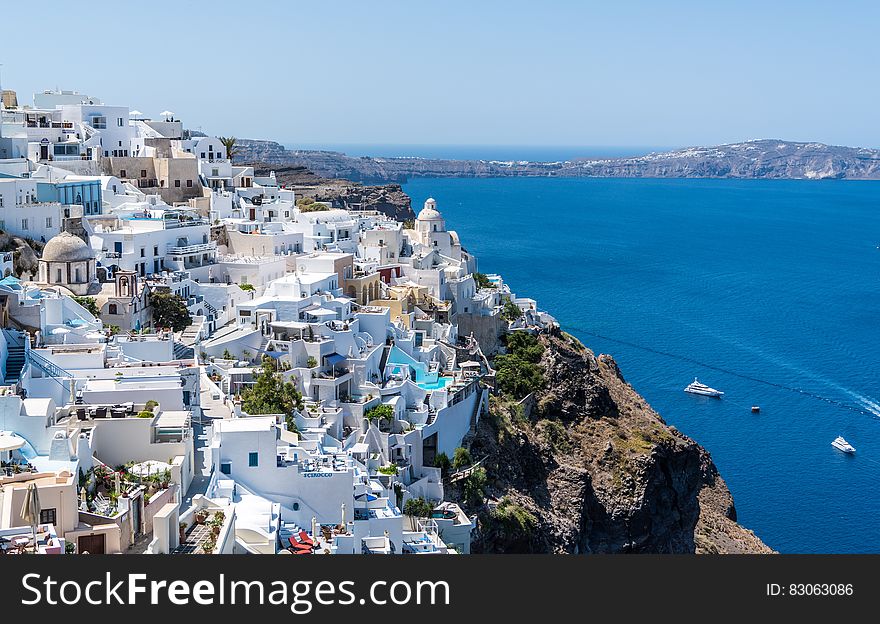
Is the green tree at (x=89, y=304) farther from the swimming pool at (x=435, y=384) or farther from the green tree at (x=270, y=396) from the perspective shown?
the swimming pool at (x=435, y=384)

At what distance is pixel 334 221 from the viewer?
4525cm

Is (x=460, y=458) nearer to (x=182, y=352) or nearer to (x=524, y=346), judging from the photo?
(x=182, y=352)

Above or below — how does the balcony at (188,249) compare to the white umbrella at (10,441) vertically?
above

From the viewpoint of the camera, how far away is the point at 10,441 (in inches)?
736

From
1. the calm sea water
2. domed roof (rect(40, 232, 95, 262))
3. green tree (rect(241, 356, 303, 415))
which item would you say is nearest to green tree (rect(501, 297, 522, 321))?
the calm sea water

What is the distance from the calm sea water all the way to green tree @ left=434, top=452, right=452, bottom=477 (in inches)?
642

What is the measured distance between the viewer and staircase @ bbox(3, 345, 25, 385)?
22.6m

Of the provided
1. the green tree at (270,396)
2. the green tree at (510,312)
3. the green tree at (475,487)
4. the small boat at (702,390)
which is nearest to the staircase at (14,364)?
the green tree at (270,396)

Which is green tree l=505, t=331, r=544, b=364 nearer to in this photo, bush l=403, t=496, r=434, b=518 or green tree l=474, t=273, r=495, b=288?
green tree l=474, t=273, r=495, b=288

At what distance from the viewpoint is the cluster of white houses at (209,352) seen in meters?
19.1

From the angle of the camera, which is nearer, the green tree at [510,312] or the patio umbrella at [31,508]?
the patio umbrella at [31,508]

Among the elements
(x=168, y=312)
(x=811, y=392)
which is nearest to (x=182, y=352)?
(x=168, y=312)

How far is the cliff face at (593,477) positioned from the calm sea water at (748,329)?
14.3ft

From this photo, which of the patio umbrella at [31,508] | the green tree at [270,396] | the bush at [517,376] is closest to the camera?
the patio umbrella at [31,508]
